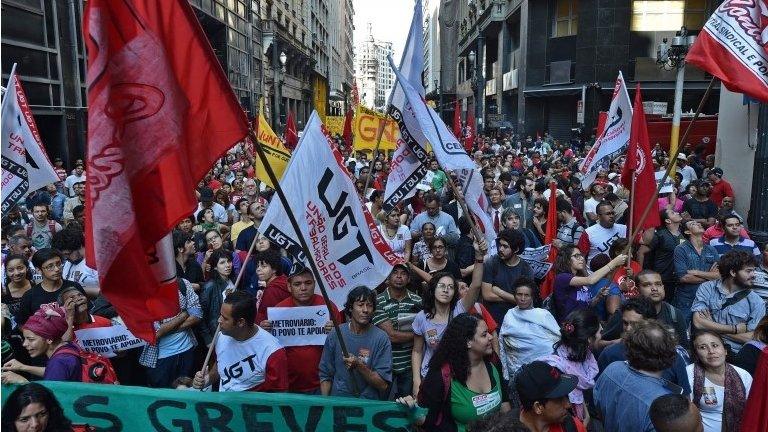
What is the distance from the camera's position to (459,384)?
3.45 metres

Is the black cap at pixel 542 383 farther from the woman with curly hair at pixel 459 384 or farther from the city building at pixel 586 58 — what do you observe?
the city building at pixel 586 58

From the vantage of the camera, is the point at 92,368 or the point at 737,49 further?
the point at 737,49

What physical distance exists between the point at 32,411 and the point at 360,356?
1934 millimetres

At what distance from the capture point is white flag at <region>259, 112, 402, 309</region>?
4035mm

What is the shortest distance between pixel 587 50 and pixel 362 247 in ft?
92.5

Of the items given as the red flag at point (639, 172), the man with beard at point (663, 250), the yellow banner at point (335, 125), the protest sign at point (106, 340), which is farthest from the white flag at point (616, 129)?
the yellow banner at point (335, 125)

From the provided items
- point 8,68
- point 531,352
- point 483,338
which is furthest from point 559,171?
point 8,68

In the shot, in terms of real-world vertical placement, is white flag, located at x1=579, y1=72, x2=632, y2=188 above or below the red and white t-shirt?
above

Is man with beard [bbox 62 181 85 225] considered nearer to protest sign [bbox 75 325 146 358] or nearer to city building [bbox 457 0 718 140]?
protest sign [bbox 75 325 146 358]

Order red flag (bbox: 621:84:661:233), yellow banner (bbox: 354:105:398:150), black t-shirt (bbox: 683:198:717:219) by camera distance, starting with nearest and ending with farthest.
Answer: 1. red flag (bbox: 621:84:661:233)
2. black t-shirt (bbox: 683:198:717:219)
3. yellow banner (bbox: 354:105:398:150)

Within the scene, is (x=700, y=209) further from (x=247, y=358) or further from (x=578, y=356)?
(x=247, y=358)

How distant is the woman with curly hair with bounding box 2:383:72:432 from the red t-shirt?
5.86 feet

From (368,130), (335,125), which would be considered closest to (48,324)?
(368,130)

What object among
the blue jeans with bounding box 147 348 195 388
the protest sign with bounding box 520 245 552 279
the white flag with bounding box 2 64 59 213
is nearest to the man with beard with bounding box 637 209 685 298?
the protest sign with bounding box 520 245 552 279
